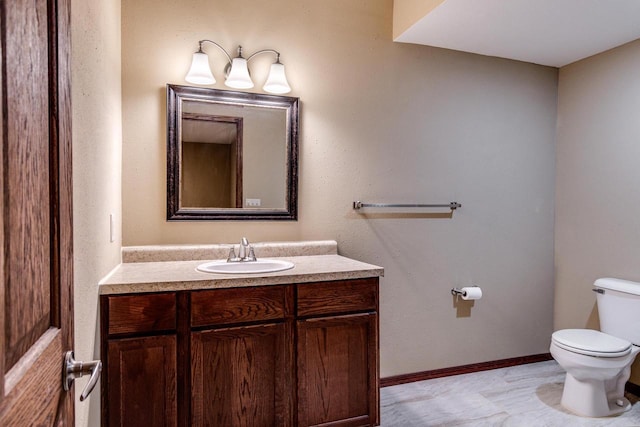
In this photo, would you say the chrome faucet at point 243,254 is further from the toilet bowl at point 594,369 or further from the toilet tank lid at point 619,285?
the toilet tank lid at point 619,285

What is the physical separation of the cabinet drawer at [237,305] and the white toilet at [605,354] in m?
1.64

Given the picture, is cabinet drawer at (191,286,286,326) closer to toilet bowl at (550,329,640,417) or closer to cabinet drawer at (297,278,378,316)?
cabinet drawer at (297,278,378,316)

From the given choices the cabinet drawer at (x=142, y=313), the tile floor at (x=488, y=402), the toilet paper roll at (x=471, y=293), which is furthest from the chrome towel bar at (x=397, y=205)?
the cabinet drawer at (x=142, y=313)

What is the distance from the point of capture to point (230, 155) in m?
2.24

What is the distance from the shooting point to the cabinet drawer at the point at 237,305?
165 cm

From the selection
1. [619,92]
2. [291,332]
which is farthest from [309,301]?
[619,92]

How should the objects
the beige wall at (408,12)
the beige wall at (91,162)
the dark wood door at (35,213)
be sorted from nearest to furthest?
the dark wood door at (35,213) → the beige wall at (91,162) → the beige wall at (408,12)

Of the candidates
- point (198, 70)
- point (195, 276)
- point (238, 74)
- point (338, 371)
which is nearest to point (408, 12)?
point (238, 74)

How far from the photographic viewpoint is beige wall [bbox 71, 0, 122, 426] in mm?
1175

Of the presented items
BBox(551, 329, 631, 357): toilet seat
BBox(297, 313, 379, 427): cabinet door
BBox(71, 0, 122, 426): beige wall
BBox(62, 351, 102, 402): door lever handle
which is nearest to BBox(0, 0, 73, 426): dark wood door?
BBox(62, 351, 102, 402): door lever handle

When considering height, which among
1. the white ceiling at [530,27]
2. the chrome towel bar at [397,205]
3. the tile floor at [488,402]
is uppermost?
the white ceiling at [530,27]

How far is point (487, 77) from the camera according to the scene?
111 inches

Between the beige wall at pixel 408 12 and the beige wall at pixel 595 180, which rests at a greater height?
the beige wall at pixel 408 12

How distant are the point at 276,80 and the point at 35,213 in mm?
1823
